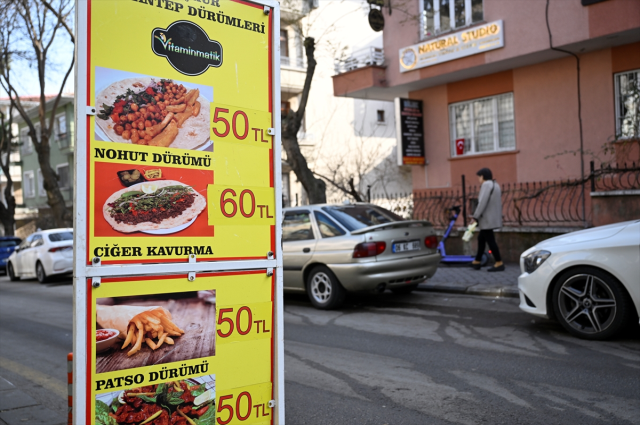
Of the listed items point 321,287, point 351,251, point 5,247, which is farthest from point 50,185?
point 351,251

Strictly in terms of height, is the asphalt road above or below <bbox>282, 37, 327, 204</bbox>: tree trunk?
below

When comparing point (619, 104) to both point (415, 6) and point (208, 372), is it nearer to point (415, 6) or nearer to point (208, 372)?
point (415, 6)

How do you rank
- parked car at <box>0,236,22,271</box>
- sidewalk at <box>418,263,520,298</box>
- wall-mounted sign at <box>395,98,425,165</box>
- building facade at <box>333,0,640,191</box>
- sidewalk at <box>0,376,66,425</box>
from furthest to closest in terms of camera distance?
1. parked car at <box>0,236,22,271</box>
2. wall-mounted sign at <box>395,98,425,165</box>
3. building facade at <box>333,0,640,191</box>
4. sidewalk at <box>418,263,520,298</box>
5. sidewalk at <box>0,376,66,425</box>

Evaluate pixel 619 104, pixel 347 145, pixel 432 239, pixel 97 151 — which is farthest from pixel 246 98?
pixel 347 145

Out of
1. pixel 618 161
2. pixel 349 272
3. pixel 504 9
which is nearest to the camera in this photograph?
pixel 349 272

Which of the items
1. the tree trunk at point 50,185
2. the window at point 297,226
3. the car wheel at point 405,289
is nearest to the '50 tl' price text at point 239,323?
the window at point 297,226

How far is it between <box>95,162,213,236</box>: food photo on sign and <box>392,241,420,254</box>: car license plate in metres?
6.44

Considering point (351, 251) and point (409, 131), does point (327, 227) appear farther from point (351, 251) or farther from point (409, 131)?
point (409, 131)

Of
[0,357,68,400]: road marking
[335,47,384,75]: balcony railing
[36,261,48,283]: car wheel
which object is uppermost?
[335,47,384,75]: balcony railing

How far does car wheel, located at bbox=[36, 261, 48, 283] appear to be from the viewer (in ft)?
58.6

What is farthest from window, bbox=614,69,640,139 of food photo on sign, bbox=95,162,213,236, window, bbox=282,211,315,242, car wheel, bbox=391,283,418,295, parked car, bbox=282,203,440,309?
food photo on sign, bbox=95,162,213,236

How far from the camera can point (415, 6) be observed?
16844 millimetres

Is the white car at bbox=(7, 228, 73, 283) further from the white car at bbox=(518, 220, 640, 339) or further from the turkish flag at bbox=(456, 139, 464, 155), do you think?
the white car at bbox=(518, 220, 640, 339)

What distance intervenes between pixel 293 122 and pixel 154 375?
12.6 metres
